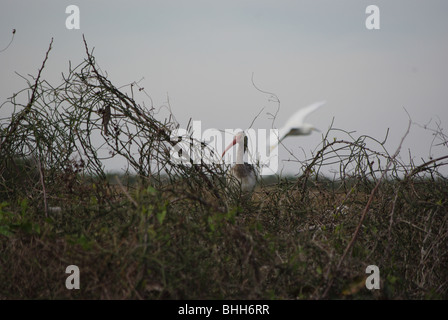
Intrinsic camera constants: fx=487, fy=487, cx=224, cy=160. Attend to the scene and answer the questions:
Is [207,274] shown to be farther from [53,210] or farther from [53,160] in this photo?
[53,160]

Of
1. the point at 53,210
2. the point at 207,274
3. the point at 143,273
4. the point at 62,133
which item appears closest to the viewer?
the point at 143,273

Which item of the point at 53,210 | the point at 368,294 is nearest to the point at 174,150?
the point at 53,210

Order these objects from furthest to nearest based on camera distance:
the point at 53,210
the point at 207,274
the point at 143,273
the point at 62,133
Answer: the point at 62,133, the point at 53,210, the point at 207,274, the point at 143,273

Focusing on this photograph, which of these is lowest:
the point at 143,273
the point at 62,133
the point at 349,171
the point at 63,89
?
the point at 143,273

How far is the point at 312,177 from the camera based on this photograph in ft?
14.3

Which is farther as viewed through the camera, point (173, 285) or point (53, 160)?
point (53, 160)

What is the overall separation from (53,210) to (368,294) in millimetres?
2163

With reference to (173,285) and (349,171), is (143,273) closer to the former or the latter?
(173,285)

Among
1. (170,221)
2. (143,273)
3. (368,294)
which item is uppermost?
(170,221)

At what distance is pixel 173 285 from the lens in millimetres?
2492

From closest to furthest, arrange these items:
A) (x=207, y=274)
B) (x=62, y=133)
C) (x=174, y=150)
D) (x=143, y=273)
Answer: (x=143, y=273), (x=207, y=274), (x=174, y=150), (x=62, y=133)

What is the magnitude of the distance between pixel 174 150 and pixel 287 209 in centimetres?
105

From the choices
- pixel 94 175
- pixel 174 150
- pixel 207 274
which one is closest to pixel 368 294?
pixel 207 274

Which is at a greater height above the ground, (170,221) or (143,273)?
(170,221)
